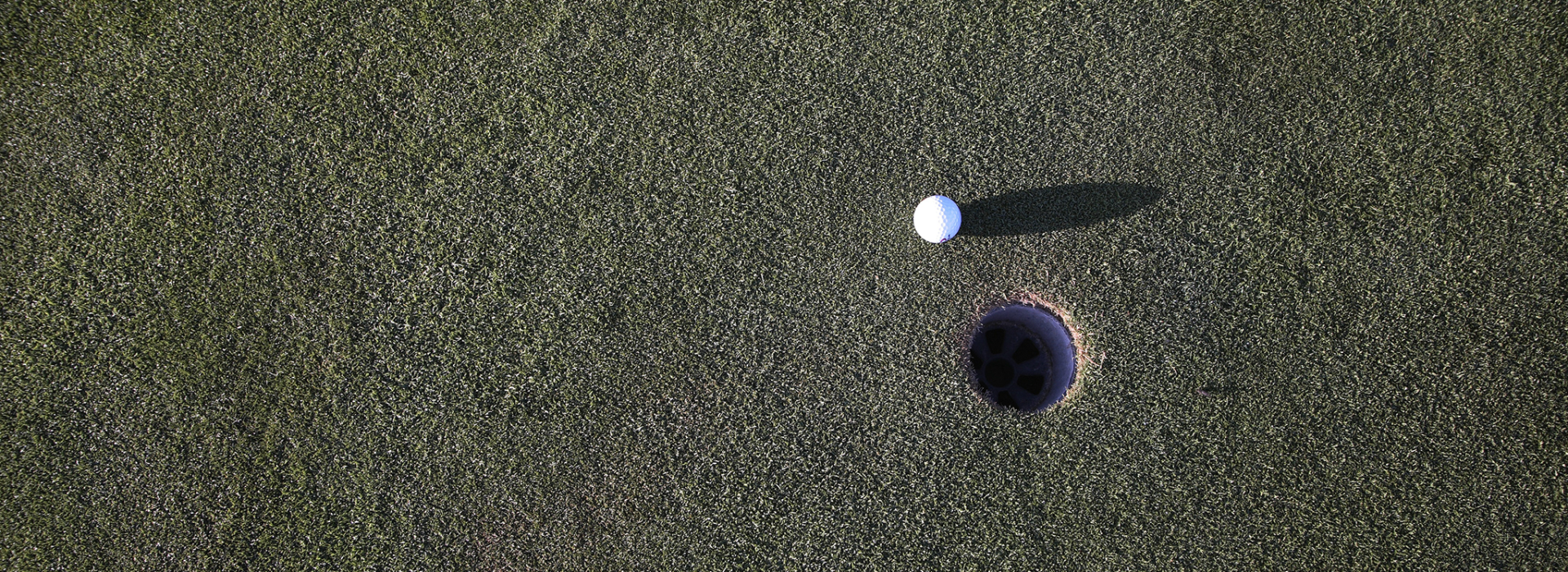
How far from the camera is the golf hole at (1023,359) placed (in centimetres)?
314

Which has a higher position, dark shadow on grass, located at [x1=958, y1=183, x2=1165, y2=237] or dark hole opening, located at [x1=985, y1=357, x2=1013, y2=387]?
dark shadow on grass, located at [x1=958, y1=183, x2=1165, y2=237]

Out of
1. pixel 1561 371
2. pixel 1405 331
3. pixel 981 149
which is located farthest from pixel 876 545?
pixel 1561 371

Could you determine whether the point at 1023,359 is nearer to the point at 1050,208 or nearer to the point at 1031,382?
the point at 1031,382

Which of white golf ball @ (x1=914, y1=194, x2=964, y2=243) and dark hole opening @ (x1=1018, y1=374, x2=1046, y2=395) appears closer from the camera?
white golf ball @ (x1=914, y1=194, x2=964, y2=243)

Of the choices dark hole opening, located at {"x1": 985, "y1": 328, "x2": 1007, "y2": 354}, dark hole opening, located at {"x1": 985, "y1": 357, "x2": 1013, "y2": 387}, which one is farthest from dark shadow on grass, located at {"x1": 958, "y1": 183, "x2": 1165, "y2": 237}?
dark hole opening, located at {"x1": 985, "y1": 357, "x2": 1013, "y2": 387}

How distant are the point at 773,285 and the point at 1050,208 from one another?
128 cm

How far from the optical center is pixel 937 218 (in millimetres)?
2883

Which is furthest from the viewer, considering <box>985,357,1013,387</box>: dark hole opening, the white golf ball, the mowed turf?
<box>985,357,1013,387</box>: dark hole opening

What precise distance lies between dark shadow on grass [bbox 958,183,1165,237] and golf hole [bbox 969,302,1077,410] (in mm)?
380

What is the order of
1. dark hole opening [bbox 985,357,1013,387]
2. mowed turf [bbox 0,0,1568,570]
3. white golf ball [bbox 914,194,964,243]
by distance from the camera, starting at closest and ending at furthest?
1. white golf ball [bbox 914,194,964,243]
2. mowed turf [bbox 0,0,1568,570]
3. dark hole opening [bbox 985,357,1013,387]

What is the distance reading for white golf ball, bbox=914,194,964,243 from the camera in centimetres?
289

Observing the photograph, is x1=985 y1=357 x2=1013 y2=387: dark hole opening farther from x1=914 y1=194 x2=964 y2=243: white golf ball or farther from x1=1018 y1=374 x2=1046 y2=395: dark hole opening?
x1=914 y1=194 x2=964 y2=243: white golf ball

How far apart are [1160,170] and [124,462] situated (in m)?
→ 4.72

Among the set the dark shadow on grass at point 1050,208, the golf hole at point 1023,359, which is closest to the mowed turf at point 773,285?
the dark shadow on grass at point 1050,208
